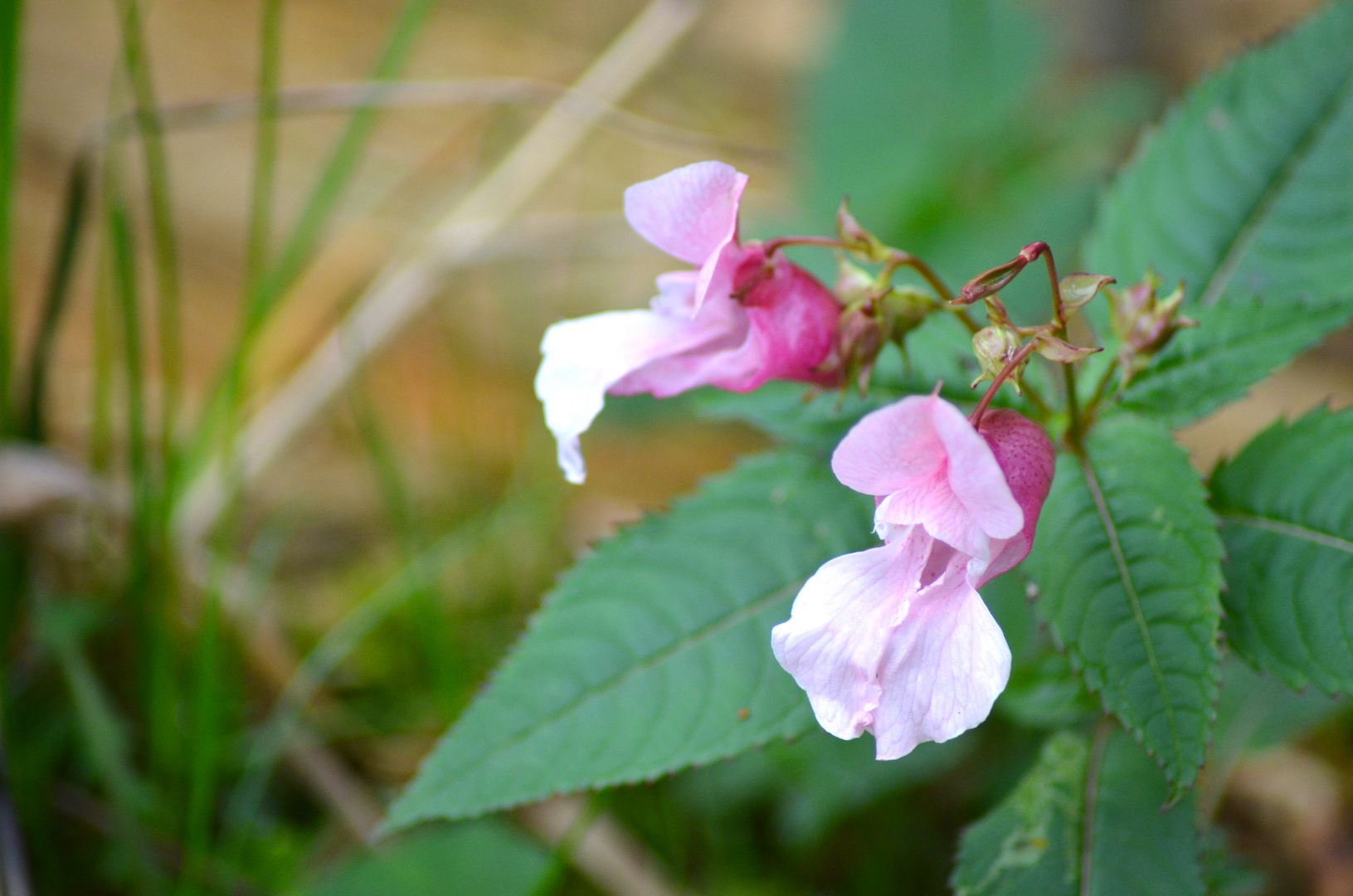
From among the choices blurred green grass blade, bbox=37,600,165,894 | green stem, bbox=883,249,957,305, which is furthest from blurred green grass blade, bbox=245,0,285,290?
green stem, bbox=883,249,957,305

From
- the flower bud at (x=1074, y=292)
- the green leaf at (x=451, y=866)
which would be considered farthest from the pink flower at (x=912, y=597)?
the green leaf at (x=451, y=866)

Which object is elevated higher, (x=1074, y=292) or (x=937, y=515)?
(x=1074, y=292)

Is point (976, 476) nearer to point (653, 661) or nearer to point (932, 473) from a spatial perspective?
point (932, 473)

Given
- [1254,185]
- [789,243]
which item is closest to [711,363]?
[789,243]

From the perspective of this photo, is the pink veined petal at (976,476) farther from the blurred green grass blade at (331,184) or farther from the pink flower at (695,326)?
the blurred green grass blade at (331,184)

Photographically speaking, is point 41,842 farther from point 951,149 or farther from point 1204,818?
point 951,149
